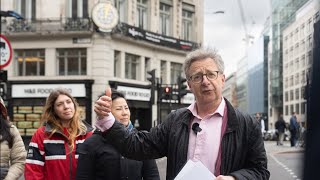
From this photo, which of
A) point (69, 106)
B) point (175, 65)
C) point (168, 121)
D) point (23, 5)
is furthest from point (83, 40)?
point (168, 121)

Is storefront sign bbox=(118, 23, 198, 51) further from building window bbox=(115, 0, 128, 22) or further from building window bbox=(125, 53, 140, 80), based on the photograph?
building window bbox=(125, 53, 140, 80)

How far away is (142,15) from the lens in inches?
955

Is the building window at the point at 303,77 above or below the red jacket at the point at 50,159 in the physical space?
above

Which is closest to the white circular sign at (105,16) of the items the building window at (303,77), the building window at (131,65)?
the building window at (131,65)

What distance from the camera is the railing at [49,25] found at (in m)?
24.3

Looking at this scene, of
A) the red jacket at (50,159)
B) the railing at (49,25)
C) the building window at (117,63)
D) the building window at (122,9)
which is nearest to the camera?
the red jacket at (50,159)

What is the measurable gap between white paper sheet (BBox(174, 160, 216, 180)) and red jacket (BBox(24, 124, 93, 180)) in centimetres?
184

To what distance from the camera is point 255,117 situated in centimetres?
206

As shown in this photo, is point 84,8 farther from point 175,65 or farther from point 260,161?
point 260,161

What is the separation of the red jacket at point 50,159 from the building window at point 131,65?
22828 mm

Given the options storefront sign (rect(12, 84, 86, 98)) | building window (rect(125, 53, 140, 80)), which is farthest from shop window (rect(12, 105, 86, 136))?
building window (rect(125, 53, 140, 80))

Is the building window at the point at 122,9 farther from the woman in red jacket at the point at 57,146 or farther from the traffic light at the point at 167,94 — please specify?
the woman in red jacket at the point at 57,146

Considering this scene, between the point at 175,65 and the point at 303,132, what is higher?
the point at 175,65

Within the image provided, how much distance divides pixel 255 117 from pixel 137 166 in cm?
146
